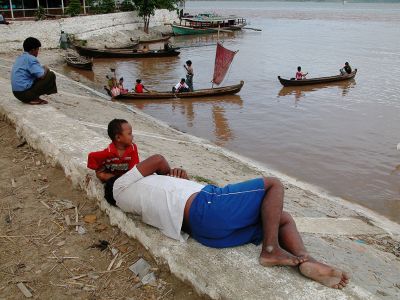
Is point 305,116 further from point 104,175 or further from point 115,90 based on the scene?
point 104,175

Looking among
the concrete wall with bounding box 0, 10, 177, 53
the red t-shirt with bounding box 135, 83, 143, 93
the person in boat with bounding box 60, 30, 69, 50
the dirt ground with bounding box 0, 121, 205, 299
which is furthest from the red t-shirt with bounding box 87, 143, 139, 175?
the person in boat with bounding box 60, 30, 69, 50

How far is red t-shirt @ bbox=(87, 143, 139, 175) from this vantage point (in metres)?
3.48

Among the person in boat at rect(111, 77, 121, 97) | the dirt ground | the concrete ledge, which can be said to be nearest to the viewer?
the concrete ledge

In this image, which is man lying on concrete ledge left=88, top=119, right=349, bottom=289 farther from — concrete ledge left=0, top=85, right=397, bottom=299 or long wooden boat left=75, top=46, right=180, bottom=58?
long wooden boat left=75, top=46, right=180, bottom=58

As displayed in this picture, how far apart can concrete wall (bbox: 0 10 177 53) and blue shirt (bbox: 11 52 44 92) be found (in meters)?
18.9

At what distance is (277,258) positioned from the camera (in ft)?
8.68

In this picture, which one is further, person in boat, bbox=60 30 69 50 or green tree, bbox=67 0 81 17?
green tree, bbox=67 0 81 17

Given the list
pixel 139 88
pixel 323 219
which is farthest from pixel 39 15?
pixel 323 219

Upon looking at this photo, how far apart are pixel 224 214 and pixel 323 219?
3.30 meters

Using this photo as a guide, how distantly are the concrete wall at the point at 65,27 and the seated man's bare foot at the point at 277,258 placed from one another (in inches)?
966

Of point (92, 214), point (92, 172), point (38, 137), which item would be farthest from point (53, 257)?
point (38, 137)

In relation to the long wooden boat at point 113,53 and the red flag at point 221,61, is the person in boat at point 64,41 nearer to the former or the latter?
the long wooden boat at point 113,53

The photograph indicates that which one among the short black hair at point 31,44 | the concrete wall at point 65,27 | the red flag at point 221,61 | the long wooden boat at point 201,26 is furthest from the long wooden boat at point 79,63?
the long wooden boat at point 201,26

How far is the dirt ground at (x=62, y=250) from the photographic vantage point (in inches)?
110
